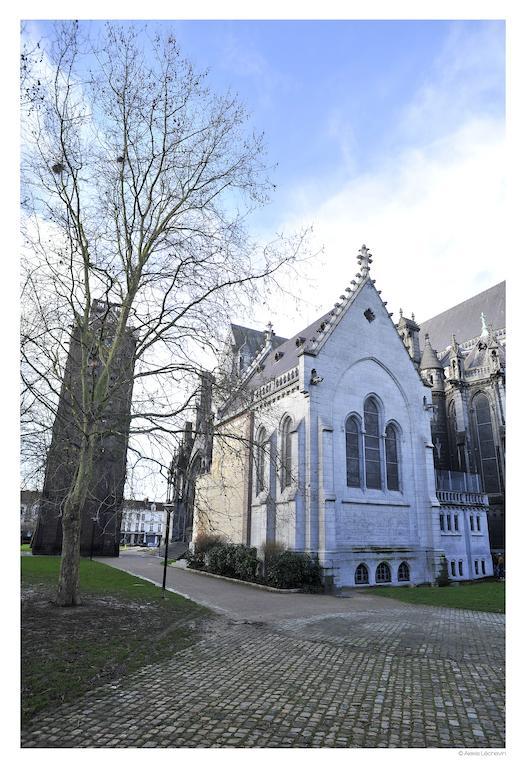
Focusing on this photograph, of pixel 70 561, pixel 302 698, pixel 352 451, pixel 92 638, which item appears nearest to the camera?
pixel 302 698

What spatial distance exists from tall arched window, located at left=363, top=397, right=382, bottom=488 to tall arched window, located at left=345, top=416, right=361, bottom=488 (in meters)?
0.66

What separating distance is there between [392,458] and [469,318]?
29.7 m

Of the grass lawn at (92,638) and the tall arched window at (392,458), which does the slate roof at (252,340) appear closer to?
the tall arched window at (392,458)

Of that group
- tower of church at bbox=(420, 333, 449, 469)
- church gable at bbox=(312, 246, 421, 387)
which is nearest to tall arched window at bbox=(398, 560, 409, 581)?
church gable at bbox=(312, 246, 421, 387)

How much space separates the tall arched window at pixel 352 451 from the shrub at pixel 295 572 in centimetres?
459

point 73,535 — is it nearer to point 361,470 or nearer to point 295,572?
point 295,572

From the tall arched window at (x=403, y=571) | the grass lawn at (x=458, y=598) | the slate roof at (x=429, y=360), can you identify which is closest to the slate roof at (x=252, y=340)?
the slate roof at (x=429, y=360)

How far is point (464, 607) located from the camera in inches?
604

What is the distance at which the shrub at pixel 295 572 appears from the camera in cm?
1994

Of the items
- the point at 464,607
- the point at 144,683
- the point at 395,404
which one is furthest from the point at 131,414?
the point at 395,404

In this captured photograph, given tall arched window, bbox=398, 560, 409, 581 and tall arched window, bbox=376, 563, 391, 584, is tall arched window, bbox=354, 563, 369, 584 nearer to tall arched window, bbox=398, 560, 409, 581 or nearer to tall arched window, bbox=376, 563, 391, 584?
tall arched window, bbox=376, 563, 391, 584

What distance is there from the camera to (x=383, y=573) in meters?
23.2

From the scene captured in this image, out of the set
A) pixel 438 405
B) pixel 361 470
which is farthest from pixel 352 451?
pixel 438 405

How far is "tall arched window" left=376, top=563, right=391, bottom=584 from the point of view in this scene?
75.1 feet
